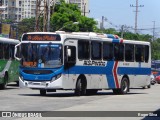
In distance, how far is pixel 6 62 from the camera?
32.4 meters

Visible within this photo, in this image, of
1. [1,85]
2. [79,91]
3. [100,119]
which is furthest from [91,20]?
[100,119]

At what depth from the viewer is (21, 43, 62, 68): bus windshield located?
Answer: 25.8 metres

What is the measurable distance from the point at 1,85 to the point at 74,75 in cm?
750

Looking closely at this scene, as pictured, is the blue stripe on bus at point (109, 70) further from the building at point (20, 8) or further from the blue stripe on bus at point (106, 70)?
the building at point (20, 8)

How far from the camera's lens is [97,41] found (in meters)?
28.6

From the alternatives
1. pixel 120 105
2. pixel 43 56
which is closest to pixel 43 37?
pixel 43 56

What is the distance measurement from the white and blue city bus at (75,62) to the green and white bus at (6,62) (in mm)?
4790

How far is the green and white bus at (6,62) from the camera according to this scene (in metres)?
31.7

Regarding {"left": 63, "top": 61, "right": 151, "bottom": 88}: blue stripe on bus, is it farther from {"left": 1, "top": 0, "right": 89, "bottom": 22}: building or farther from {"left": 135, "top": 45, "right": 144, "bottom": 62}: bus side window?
{"left": 1, "top": 0, "right": 89, "bottom": 22}: building

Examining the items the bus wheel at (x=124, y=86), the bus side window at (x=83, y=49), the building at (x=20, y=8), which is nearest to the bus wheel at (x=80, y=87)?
the bus side window at (x=83, y=49)

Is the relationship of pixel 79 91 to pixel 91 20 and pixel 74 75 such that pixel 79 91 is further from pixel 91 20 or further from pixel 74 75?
pixel 91 20

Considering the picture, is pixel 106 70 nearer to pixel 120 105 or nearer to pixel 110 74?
pixel 110 74

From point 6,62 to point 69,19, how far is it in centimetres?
4175

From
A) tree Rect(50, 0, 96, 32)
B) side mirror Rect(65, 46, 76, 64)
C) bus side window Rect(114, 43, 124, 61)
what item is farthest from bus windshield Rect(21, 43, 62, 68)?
tree Rect(50, 0, 96, 32)
